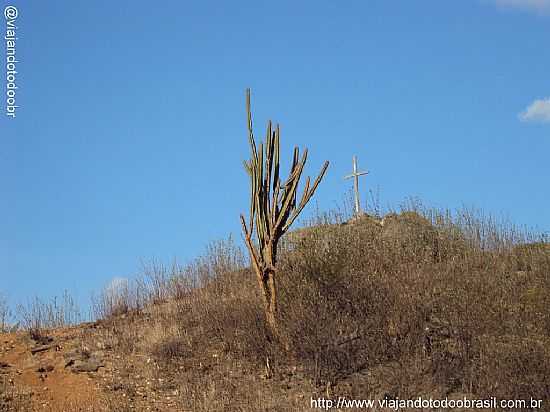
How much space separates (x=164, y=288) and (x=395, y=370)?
5938mm

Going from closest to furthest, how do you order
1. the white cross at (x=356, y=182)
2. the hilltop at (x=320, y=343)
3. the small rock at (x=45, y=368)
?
1. the hilltop at (x=320, y=343)
2. the small rock at (x=45, y=368)
3. the white cross at (x=356, y=182)

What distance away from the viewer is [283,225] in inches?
400

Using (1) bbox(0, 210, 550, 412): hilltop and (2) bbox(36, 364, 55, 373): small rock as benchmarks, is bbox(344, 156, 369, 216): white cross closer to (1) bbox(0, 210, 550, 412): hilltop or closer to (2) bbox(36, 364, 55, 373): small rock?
(1) bbox(0, 210, 550, 412): hilltop

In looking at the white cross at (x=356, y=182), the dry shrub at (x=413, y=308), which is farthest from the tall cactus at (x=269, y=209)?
the white cross at (x=356, y=182)

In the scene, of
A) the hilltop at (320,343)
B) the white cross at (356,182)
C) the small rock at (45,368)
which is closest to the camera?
the hilltop at (320,343)

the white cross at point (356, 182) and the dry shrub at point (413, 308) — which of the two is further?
the white cross at point (356, 182)

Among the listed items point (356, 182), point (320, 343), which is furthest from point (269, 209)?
point (356, 182)

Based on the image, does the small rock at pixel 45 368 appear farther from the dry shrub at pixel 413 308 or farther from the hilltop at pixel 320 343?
the dry shrub at pixel 413 308

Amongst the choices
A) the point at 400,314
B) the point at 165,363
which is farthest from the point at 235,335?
the point at 400,314

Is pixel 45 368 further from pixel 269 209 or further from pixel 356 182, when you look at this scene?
pixel 356 182

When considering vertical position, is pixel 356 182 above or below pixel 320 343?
above

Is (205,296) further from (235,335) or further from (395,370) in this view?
(395,370)

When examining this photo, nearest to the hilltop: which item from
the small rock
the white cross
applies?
the small rock

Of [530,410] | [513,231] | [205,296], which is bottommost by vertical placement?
[530,410]
